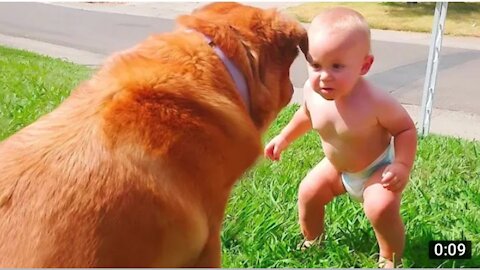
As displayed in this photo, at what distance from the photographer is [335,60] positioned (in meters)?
2.93

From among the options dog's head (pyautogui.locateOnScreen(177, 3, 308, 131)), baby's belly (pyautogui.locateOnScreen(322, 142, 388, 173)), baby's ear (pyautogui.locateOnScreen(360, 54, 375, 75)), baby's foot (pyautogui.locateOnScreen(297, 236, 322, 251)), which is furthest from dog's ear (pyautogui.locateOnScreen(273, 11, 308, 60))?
baby's foot (pyautogui.locateOnScreen(297, 236, 322, 251))

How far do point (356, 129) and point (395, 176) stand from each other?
0.84 ft

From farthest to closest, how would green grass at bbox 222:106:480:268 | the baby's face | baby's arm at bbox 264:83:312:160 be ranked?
baby's arm at bbox 264:83:312:160 → green grass at bbox 222:106:480:268 → the baby's face

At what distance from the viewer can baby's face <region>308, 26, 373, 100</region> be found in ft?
9.49

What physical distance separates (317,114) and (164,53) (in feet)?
3.52

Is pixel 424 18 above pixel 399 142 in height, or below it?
below

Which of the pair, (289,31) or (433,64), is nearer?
(289,31)

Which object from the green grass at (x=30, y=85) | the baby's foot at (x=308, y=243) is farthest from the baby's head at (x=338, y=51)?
the green grass at (x=30, y=85)

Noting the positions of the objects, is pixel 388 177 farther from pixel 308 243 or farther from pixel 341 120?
pixel 308 243

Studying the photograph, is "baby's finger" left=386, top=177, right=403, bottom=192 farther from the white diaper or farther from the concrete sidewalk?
the concrete sidewalk

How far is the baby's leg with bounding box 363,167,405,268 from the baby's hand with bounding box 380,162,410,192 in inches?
1.6

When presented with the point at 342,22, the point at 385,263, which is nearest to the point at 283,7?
the point at 342,22

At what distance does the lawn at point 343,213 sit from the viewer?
10.8ft

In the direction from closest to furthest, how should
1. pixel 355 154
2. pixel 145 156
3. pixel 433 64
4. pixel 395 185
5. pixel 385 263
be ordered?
pixel 145 156 → pixel 395 185 → pixel 355 154 → pixel 385 263 → pixel 433 64
